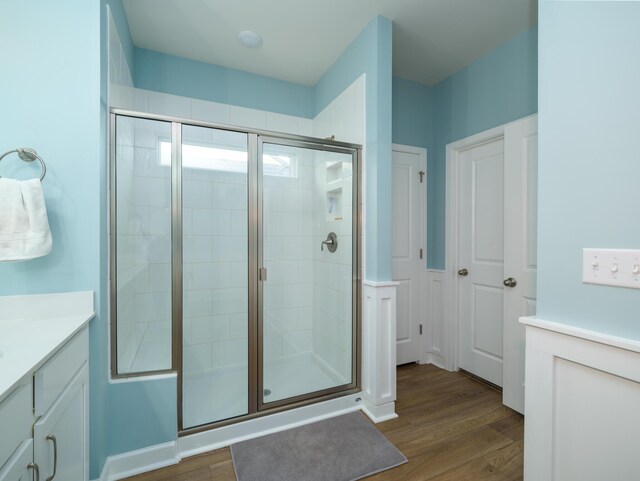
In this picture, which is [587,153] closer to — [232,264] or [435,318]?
[232,264]

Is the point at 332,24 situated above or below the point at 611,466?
above

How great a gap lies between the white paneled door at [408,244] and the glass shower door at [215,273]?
149 centimetres

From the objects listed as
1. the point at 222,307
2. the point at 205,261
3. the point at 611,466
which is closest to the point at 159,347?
the point at 222,307

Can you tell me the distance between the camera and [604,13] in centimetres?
96

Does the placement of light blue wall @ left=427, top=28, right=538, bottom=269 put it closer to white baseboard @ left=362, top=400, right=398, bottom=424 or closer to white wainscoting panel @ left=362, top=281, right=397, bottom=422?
white wainscoting panel @ left=362, top=281, right=397, bottom=422

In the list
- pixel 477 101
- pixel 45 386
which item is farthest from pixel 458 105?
pixel 45 386

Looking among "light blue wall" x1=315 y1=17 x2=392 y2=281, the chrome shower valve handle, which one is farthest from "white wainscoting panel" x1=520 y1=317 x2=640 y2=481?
the chrome shower valve handle

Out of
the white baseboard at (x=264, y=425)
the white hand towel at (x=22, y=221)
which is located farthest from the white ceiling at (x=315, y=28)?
the white baseboard at (x=264, y=425)

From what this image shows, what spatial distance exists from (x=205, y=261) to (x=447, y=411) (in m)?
2.04

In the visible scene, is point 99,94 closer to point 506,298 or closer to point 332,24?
point 332,24

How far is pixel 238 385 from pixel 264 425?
0.30 metres

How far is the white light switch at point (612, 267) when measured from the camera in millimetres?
895

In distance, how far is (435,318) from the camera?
2832 mm

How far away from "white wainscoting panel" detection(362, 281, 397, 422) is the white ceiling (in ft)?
6.16
